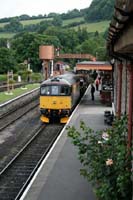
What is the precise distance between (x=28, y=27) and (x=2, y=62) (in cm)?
12474

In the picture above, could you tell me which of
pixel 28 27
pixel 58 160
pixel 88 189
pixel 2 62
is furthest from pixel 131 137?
pixel 28 27

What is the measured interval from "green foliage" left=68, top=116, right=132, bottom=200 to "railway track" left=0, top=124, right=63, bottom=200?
3.26 m

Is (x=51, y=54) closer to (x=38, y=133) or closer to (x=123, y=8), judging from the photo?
(x=38, y=133)

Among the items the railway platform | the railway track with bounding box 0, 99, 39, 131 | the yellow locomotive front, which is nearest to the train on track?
the yellow locomotive front

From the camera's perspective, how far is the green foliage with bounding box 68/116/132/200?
7559mm

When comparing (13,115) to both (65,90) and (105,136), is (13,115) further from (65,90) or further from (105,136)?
(105,136)

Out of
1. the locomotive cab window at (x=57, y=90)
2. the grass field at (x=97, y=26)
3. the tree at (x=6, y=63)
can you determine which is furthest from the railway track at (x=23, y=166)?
the grass field at (x=97, y=26)

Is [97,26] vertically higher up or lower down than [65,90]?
higher up

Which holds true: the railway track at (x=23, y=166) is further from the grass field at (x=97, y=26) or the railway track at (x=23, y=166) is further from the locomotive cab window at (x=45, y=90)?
the grass field at (x=97, y=26)

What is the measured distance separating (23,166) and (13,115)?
46.9 ft

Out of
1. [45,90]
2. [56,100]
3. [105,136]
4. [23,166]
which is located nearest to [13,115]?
[45,90]

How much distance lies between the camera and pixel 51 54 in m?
73.4

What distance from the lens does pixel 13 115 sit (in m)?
30.2

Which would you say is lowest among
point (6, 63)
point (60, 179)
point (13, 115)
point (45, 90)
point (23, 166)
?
point (23, 166)
